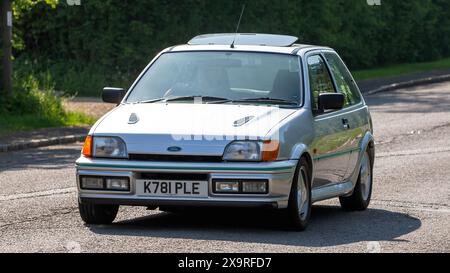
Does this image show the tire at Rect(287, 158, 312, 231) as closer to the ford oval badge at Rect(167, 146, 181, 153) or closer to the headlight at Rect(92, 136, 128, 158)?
the ford oval badge at Rect(167, 146, 181, 153)

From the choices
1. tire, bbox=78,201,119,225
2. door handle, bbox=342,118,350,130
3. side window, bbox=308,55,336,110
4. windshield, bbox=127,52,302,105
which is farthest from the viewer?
door handle, bbox=342,118,350,130

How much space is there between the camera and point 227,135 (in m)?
10.8

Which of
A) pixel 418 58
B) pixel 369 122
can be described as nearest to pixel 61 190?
pixel 369 122

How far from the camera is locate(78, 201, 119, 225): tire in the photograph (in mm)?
11227

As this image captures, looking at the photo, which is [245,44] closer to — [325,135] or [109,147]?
[325,135]

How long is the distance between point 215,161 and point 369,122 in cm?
331

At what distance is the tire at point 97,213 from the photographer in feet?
36.8

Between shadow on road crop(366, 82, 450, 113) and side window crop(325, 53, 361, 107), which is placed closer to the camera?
side window crop(325, 53, 361, 107)

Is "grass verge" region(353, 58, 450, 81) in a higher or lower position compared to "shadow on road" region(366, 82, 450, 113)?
lower

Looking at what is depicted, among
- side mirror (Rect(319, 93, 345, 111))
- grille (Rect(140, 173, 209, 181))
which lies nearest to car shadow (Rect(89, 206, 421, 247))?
grille (Rect(140, 173, 209, 181))

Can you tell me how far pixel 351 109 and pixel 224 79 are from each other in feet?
5.52

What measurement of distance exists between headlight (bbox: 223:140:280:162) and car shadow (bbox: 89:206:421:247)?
1.87 feet
